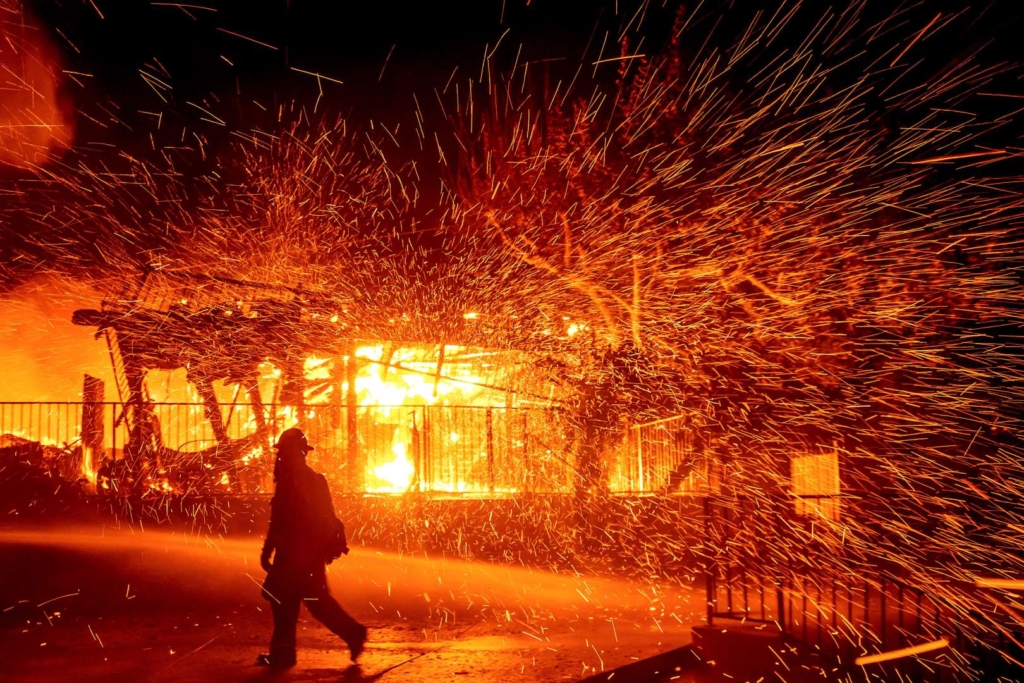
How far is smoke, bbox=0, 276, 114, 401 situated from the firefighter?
6.98 metres

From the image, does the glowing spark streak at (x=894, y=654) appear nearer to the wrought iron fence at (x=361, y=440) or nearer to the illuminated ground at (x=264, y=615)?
the illuminated ground at (x=264, y=615)

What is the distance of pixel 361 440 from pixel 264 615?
287cm

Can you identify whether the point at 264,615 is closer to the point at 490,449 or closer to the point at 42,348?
the point at 490,449

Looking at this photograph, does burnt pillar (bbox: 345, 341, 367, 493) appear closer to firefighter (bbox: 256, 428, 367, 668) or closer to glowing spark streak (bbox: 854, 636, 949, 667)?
firefighter (bbox: 256, 428, 367, 668)

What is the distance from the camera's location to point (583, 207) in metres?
12.0

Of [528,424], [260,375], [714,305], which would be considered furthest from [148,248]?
[714,305]

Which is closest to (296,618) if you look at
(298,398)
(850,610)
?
(850,610)

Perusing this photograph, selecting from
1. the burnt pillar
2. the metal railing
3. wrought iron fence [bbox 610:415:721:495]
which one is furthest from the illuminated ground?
wrought iron fence [bbox 610:415:721:495]

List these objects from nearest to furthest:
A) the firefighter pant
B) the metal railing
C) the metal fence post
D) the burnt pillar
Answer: the metal railing, the firefighter pant, the burnt pillar, the metal fence post

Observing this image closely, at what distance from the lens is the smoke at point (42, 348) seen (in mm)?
12672

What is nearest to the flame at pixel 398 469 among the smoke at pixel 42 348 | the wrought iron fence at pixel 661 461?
the wrought iron fence at pixel 661 461

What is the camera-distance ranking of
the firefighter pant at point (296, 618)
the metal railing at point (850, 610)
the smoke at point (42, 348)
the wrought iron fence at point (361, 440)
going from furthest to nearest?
the smoke at point (42, 348) → the wrought iron fence at point (361, 440) → the firefighter pant at point (296, 618) → the metal railing at point (850, 610)

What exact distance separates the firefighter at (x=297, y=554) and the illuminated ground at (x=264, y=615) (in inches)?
10.6

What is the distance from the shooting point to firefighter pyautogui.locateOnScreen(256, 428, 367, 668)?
258 inches
